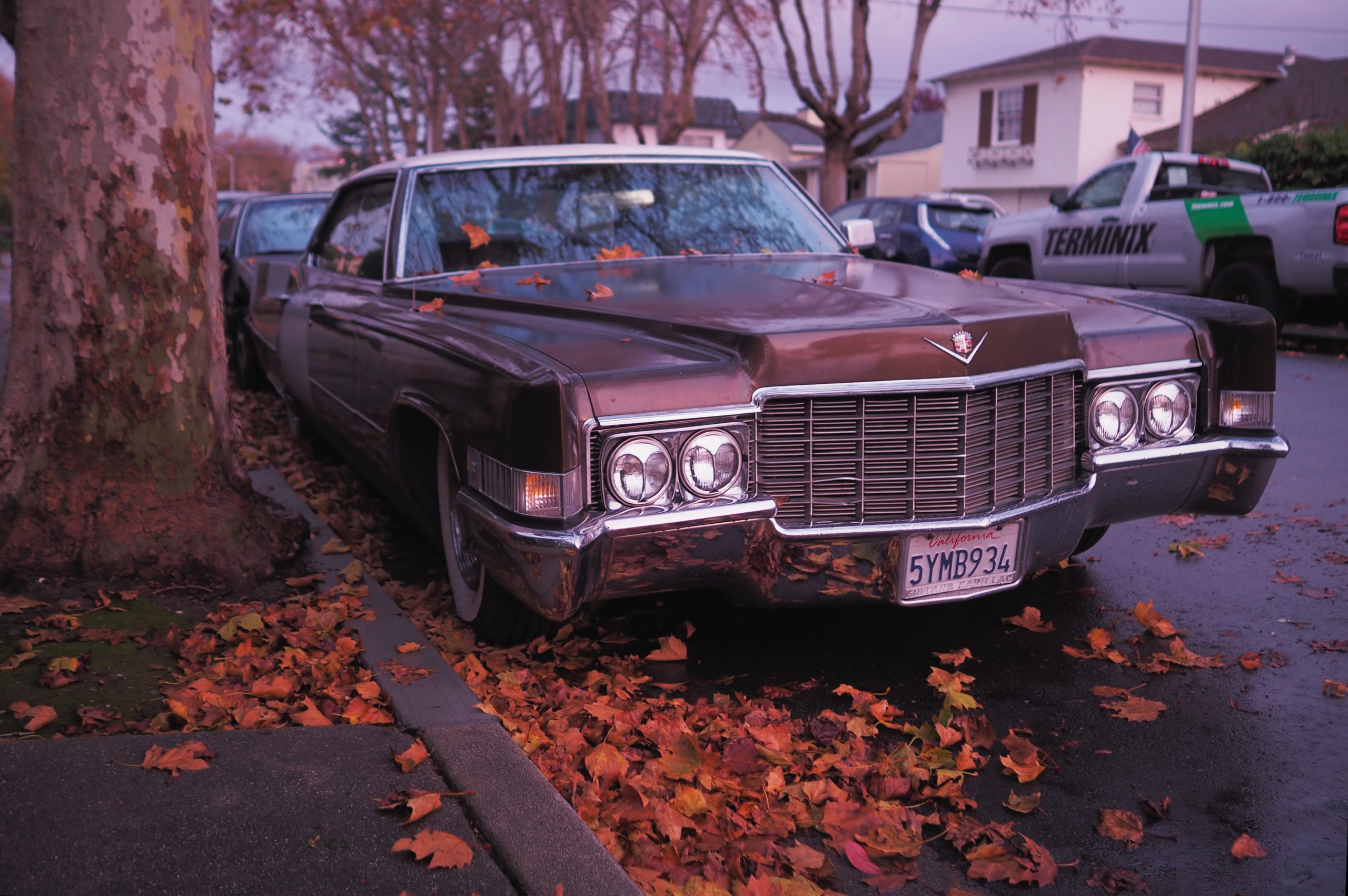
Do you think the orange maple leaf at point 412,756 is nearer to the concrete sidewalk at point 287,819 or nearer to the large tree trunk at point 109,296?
the concrete sidewalk at point 287,819

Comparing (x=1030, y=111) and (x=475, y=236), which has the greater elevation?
(x=1030, y=111)

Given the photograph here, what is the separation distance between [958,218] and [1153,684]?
51.0 ft

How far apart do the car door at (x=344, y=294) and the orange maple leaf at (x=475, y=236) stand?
0.42 m

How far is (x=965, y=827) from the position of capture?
282 cm

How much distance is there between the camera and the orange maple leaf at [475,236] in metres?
4.82

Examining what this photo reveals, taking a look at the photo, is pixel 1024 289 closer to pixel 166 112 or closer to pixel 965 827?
pixel 965 827

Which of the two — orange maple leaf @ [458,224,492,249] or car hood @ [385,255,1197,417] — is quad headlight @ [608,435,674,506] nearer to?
car hood @ [385,255,1197,417]

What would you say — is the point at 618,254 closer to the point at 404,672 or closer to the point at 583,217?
the point at 583,217

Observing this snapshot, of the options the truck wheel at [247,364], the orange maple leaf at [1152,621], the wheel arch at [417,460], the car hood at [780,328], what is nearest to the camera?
the car hood at [780,328]

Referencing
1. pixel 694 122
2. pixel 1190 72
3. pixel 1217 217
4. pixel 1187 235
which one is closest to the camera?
pixel 1217 217

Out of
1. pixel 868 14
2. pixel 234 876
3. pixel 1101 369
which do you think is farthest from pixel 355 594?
pixel 868 14

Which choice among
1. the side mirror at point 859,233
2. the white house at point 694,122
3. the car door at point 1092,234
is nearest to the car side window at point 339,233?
the side mirror at point 859,233

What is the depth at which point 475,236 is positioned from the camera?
4820 millimetres

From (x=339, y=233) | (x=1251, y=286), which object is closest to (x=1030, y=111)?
(x=1251, y=286)
